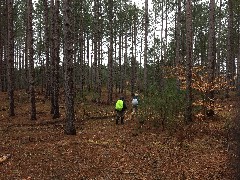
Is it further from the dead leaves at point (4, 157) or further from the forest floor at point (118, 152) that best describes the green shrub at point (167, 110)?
the dead leaves at point (4, 157)

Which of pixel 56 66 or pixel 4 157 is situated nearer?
pixel 4 157

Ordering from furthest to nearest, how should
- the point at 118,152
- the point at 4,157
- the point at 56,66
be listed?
the point at 56,66 → the point at 118,152 → the point at 4,157

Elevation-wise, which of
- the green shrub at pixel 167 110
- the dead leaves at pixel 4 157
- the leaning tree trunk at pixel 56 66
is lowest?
the dead leaves at pixel 4 157

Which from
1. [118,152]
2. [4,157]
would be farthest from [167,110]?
[4,157]

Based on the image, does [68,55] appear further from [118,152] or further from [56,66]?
[56,66]

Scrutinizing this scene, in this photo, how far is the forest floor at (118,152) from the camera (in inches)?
313

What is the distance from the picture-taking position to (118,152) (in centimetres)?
964

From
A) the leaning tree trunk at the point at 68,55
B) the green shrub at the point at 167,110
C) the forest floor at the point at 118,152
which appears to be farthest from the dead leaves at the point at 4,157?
the green shrub at the point at 167,110

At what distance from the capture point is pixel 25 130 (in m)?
13.1

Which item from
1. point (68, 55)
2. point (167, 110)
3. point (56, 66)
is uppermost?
point (68, 55)

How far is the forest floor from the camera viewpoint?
7.96 meters

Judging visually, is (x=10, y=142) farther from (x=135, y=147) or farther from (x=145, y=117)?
(x=145, y=117)

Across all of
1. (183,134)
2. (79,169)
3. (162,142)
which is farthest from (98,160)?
(183,134)

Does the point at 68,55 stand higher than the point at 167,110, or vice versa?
the point at 68,55
